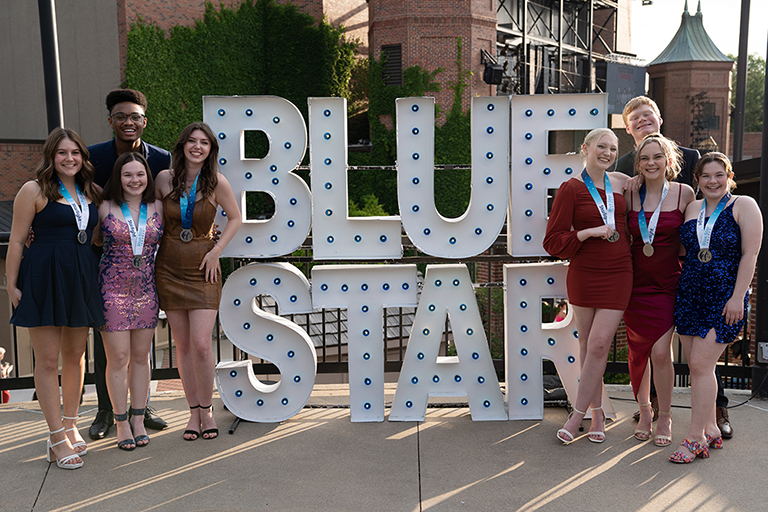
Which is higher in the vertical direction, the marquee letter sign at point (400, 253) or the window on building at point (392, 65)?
the window on building at point (392, 65)

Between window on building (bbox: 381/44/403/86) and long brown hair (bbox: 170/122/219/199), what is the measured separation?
66.7ft

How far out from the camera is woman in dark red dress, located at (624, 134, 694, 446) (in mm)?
3824

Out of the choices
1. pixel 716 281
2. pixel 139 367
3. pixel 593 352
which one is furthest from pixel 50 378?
pixel 716 281

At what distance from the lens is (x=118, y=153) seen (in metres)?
4.27

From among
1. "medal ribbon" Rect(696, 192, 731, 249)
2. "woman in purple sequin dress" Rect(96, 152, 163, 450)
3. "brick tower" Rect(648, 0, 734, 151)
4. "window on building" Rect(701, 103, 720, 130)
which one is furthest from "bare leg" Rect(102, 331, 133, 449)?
"window on building" Rect(701, 103, 720, 130)

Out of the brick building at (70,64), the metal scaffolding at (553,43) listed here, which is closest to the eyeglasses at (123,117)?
the brick building at (70,64)

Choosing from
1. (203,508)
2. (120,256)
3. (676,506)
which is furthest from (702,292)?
(120,256)

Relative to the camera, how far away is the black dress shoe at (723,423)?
13.4 ft

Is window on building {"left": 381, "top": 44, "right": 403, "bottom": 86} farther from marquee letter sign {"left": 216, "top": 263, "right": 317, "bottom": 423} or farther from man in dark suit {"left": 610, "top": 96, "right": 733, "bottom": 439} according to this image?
marquee letter sign {"left": 216, "top": 263, "right": 317, "bottom": 423}

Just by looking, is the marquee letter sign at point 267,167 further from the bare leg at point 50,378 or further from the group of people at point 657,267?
the group of people at point 657,267

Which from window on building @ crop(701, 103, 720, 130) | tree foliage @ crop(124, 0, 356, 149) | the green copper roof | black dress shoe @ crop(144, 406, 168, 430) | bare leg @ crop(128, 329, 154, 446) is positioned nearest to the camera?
bare leg @ crop(128, 329, 154, 446)

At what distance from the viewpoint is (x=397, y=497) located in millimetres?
3348

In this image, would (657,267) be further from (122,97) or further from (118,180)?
(122,97)

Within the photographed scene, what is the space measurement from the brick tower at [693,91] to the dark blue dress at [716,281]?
34.9 meters
